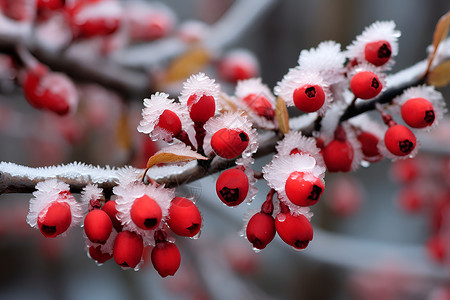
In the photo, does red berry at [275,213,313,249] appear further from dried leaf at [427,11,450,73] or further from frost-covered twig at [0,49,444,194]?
dried leaf at [427,11,450,73]

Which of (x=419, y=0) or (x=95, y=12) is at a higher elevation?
(x=419, y=0)

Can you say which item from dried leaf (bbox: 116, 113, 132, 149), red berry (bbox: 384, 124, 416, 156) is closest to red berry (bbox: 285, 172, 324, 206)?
red berry (bbox: 384, 124, 416, 156)

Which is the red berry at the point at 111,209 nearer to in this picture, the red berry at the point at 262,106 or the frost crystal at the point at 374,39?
the red berry at the point at 262,106

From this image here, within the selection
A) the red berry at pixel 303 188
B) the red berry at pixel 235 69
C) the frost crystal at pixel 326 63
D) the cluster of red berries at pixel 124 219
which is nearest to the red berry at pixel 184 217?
the cluster of red berries at pixel 124 219

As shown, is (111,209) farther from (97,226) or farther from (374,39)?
(374,39)

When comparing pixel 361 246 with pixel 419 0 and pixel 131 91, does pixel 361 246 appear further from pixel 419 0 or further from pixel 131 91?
pixel 419 0

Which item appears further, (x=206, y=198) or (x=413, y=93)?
(x=206, y=198)

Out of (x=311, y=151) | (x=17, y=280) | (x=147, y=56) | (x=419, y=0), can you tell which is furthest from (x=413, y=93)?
(x=17, y=280)
